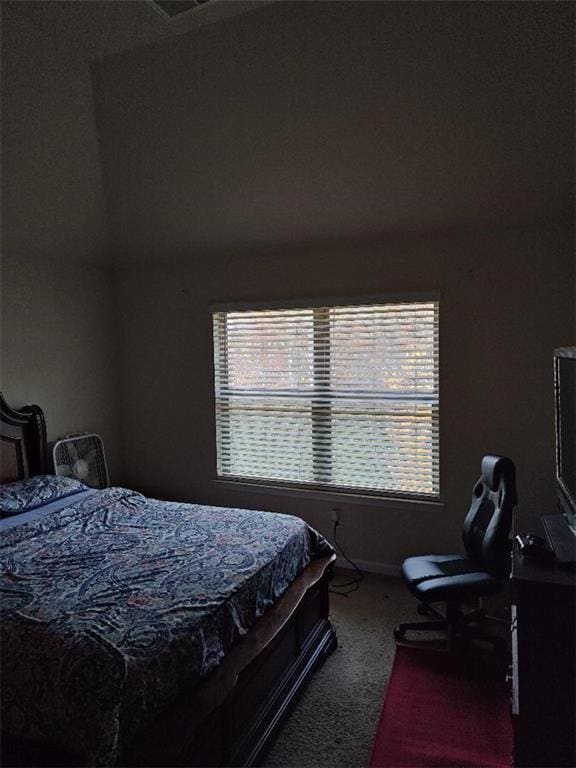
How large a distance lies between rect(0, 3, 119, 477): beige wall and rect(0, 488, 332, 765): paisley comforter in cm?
141

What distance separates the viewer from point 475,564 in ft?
9.48

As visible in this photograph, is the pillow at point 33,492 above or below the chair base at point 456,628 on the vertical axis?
above

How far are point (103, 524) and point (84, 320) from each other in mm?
2054

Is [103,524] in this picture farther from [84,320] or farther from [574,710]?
[574,710]

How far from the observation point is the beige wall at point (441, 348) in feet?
10.9

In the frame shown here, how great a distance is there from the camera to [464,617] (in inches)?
111

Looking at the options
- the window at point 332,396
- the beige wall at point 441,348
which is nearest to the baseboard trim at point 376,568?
the beige wall at point 441,348

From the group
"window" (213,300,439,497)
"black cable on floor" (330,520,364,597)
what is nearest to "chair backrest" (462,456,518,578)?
"window" (213,300,439,497)

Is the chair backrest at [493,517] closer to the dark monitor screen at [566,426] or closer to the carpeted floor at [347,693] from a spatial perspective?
the dark monitor screen at [566,426]

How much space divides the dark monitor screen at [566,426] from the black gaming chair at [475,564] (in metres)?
0.31

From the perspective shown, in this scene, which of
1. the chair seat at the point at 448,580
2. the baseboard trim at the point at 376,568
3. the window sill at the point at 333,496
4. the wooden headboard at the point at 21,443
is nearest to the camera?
the chair seat at the point at 448,580

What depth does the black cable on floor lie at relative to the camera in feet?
11.7

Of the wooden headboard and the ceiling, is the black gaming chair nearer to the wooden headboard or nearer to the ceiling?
the wooden headboard

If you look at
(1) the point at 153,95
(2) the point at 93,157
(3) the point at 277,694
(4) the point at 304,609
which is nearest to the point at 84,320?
(2) the point at 93,157
